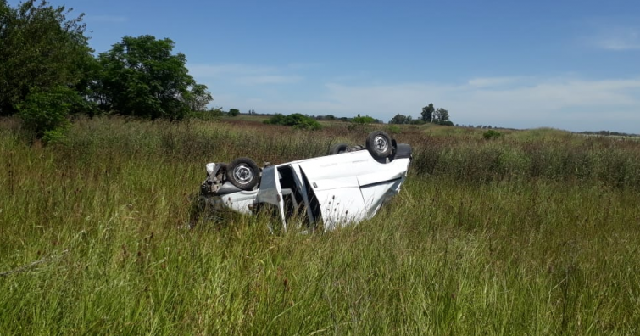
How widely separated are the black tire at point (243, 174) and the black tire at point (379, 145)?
1460mm

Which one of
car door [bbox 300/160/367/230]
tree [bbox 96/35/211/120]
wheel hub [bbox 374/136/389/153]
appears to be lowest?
car door [bbox 300/160/367/230]

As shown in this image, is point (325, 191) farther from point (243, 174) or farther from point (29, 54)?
point (29, 54)

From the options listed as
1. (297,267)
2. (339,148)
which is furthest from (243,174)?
(297,267)

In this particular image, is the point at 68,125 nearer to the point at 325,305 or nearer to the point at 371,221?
the point at 371,221

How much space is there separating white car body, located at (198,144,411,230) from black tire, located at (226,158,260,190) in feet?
0.42

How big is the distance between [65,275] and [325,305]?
166cm

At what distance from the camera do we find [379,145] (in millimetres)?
5859

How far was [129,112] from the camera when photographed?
19.1 m

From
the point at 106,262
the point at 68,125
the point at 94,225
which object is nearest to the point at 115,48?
the point at 68,125

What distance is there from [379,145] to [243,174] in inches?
69.7

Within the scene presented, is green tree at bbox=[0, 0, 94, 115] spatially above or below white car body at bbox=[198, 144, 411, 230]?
above

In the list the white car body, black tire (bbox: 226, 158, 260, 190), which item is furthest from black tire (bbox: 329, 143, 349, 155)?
black tire (bbox: 226, 158, 260, 190)

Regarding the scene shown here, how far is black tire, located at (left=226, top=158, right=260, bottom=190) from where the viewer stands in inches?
216

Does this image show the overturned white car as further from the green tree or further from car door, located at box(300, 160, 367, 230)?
the green tree
